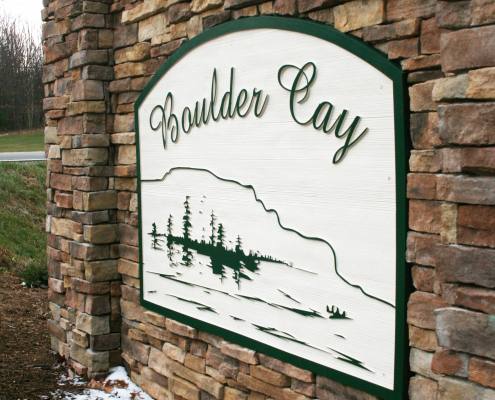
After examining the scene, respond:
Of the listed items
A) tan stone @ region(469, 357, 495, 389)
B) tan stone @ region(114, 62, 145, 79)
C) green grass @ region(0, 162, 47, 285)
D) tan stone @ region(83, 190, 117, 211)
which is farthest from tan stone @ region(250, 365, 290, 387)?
green grass @ region(0, 162, 47, 285)

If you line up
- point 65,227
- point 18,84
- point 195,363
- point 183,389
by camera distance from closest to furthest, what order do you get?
point 195,363 → point 183,389 → point 65,227 → point 18,84

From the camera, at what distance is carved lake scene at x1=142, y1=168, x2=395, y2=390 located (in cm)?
308

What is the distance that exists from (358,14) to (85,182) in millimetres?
2653

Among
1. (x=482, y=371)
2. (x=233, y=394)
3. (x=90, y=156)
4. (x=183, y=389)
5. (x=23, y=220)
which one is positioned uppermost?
(x=90, y=156)

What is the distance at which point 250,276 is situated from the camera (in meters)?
3.67

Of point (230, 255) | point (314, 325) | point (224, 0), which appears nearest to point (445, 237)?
point (314, 325)

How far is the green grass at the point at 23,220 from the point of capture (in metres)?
8.36

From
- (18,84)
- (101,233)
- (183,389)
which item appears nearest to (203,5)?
(101,233)

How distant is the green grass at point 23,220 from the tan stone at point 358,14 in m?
5.77

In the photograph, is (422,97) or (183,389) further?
(183,389)

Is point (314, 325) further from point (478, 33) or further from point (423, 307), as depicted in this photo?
point (478, 33)

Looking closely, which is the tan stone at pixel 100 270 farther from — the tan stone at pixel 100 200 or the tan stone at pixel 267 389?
the tan stone at pixel 267 389

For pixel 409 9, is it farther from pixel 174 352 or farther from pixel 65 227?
pixel 65 227

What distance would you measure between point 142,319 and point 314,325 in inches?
72.4
